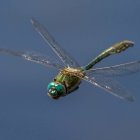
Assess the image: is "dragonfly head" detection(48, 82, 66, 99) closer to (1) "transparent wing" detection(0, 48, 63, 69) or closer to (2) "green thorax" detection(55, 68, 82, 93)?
(2) "green thorax" detection(55, 68, 82, 93)

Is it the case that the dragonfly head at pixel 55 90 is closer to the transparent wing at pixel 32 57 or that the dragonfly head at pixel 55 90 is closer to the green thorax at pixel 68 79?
the green thorax at pixel 68 79

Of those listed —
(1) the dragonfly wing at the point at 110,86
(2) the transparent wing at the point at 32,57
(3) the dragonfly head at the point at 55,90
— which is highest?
(2) the transparent wing at the point at 32,57

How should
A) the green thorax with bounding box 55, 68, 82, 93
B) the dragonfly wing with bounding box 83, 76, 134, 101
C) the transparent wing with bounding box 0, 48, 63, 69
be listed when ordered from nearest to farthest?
1. the dragonfly wing with bounding box 83, 76, 134, 101
2. the green thorax with bounding box 55, 68, 82, 93
3. the transparent wing with bounding box 0, 48, 63, 69

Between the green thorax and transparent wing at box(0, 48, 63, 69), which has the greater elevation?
transparent wing at box(0, 48, 63, 69)

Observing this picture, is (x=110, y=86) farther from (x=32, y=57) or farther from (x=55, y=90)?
(x=32, y=57)

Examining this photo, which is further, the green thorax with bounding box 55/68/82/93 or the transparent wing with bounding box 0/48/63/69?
the transparent wing with bounding box 0/48/63/69

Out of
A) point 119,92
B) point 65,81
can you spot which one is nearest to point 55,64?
point 65,81
